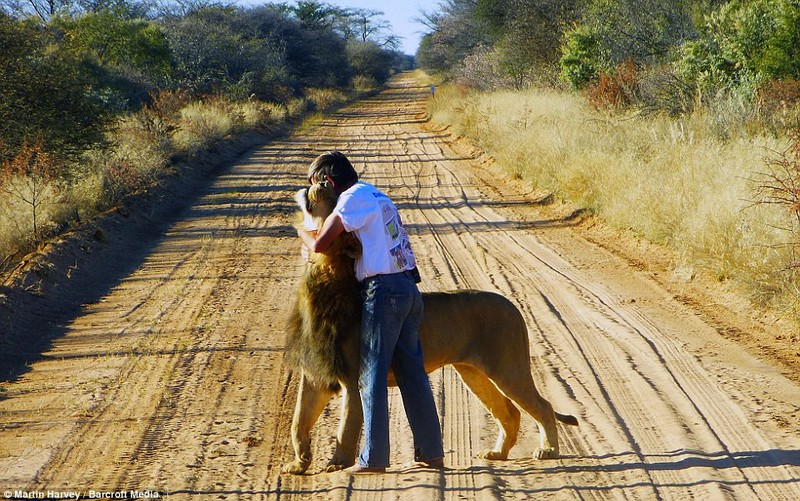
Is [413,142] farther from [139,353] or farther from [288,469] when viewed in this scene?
[288,469]

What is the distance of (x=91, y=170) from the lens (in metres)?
15.2

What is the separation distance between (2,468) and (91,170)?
11018 mm

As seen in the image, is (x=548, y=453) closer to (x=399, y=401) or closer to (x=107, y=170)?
(x=399, y=401)

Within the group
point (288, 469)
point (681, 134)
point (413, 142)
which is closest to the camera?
point (288, 469)

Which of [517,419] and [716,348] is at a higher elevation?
[517,419]

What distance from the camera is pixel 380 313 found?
181 inches

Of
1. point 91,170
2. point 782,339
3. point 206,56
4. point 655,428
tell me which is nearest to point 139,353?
point 655,428

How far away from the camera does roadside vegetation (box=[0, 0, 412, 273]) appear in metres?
12.8

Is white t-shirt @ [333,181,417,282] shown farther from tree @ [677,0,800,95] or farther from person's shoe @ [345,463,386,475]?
tree @ [677,0,800,95]

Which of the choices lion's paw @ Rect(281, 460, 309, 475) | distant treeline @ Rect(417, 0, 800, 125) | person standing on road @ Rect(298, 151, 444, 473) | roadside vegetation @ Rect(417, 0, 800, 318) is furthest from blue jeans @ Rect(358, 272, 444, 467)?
distant treeline @ Rect(417, 0, 800, 125)

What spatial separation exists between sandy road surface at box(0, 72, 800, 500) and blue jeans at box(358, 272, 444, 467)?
0.24 meters

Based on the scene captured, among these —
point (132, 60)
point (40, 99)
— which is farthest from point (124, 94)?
point (40, 99)

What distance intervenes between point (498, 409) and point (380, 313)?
1.12 m

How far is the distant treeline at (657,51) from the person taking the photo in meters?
14.6
